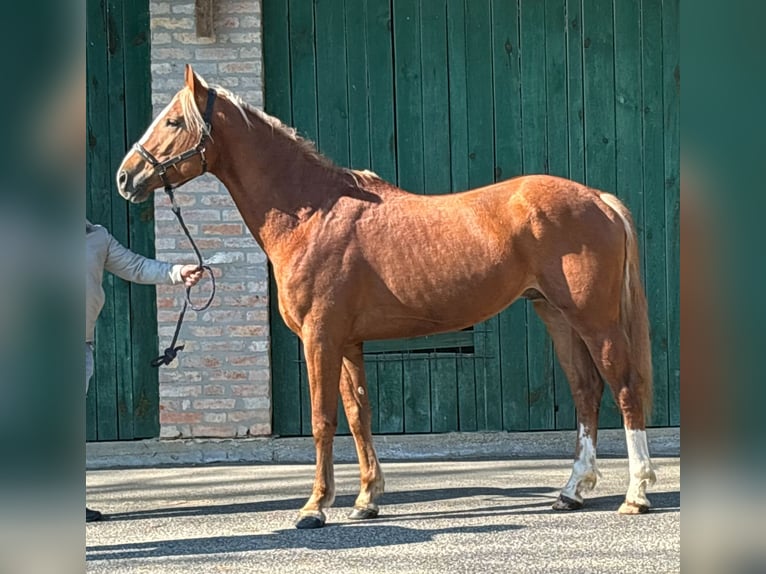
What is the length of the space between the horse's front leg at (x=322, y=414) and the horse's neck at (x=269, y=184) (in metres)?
0.58

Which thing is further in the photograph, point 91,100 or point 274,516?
point 91,100

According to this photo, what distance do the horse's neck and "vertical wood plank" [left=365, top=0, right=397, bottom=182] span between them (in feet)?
5.73

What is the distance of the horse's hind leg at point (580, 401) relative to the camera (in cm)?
466

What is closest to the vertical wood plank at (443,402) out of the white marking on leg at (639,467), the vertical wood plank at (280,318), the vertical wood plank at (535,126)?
the vertical wood plank at (535,126)

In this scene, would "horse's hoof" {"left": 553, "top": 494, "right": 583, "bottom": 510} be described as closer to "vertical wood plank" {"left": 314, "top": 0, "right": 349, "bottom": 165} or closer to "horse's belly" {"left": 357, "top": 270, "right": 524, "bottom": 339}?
"horse's belly" {"left": 357, "top": 270, "right": 524, "bottom": 339}

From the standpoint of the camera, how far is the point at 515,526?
14.3 ft

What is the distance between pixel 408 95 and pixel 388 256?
2.14m

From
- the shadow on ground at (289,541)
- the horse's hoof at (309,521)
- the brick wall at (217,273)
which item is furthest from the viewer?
the brick wall at (217,273)

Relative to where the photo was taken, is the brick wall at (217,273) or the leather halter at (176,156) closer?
the leather halter at (176,156)

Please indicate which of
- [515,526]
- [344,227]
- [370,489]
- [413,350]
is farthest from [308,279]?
[413,350]

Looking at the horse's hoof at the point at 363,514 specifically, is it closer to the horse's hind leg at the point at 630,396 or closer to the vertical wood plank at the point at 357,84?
the horse's hind leg at the point at 630,396

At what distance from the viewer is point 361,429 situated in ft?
15.3
